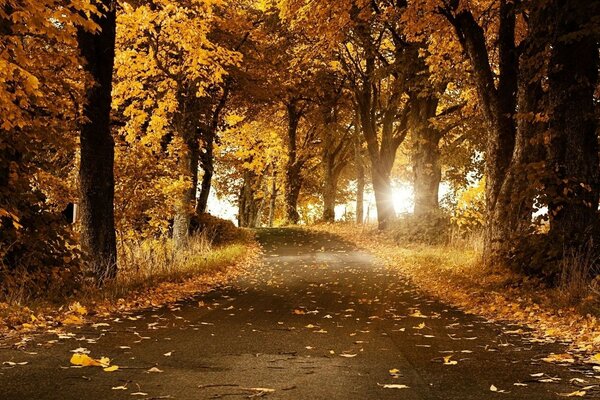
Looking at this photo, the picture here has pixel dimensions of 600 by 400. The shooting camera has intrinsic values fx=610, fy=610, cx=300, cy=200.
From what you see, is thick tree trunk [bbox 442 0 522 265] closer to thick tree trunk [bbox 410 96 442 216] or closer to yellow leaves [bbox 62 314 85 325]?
thick tree trunk [bbox 410 96 442 216]

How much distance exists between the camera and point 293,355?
253 inches

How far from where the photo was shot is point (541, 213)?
1155 cm

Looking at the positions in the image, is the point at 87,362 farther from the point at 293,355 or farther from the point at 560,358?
the point at 560,358

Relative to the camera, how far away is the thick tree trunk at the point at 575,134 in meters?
10.7

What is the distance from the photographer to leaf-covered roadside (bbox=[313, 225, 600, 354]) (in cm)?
753

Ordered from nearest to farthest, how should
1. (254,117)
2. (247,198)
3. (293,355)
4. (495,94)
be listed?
1. (293,355)
2. (495,94)
3. (254,117)
4. (247,198)

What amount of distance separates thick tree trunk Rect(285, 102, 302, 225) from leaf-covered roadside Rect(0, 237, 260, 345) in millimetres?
22536

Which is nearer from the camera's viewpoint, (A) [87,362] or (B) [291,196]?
(A) [87,362]

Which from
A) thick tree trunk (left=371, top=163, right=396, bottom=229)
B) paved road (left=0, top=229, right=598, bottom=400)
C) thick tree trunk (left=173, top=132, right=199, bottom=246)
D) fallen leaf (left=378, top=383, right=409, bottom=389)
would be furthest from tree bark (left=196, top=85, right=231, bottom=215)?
fallen leaf (left=378, top=383, right=409, bottom=389)


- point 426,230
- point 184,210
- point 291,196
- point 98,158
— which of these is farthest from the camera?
point 291,196

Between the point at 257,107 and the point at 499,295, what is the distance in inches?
946

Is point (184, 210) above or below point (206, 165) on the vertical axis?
below

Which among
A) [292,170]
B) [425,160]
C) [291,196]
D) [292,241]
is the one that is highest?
[292,170]

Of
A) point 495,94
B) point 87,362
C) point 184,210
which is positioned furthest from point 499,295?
point 184,210
